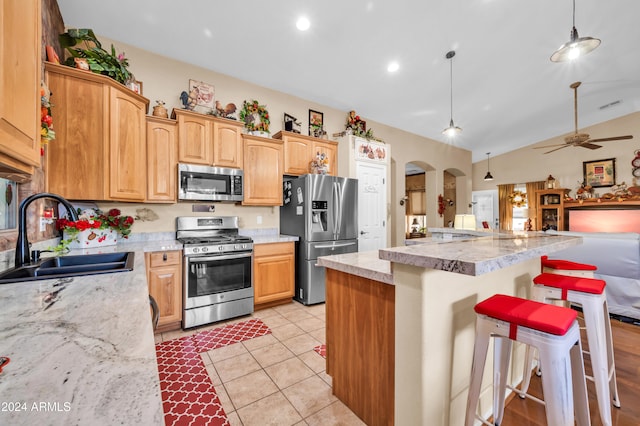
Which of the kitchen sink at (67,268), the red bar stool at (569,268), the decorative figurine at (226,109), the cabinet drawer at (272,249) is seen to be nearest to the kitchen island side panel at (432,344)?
the red bar stool at (569,268)

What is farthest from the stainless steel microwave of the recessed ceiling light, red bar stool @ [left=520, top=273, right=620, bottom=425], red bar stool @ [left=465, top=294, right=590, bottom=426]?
red bar stool @ [left=520, top=273, right=620, bottom=425]

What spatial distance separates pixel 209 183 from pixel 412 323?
8.78ft

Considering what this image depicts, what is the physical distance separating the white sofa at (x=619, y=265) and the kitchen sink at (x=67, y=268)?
3.95 meters

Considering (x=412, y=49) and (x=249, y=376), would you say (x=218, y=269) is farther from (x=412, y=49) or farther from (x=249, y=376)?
(x=412, y=49)

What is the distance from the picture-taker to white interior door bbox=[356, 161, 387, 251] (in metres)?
4.11

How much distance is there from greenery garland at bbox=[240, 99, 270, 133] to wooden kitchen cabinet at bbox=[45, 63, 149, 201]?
128 cm

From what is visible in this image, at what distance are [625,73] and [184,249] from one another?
7.30 meters

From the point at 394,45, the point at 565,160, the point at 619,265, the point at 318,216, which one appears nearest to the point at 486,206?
the point at 565,160

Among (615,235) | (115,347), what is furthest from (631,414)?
(115,347)

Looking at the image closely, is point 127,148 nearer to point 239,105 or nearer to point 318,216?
point 239,105

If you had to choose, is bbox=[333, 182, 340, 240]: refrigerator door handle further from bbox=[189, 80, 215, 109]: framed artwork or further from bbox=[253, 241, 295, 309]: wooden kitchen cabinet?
bbox=[189, 80, 215, 109]: framed artwork

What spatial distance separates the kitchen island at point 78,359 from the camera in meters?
0.38

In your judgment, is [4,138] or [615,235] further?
[615,235]

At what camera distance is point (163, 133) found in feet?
9.22
